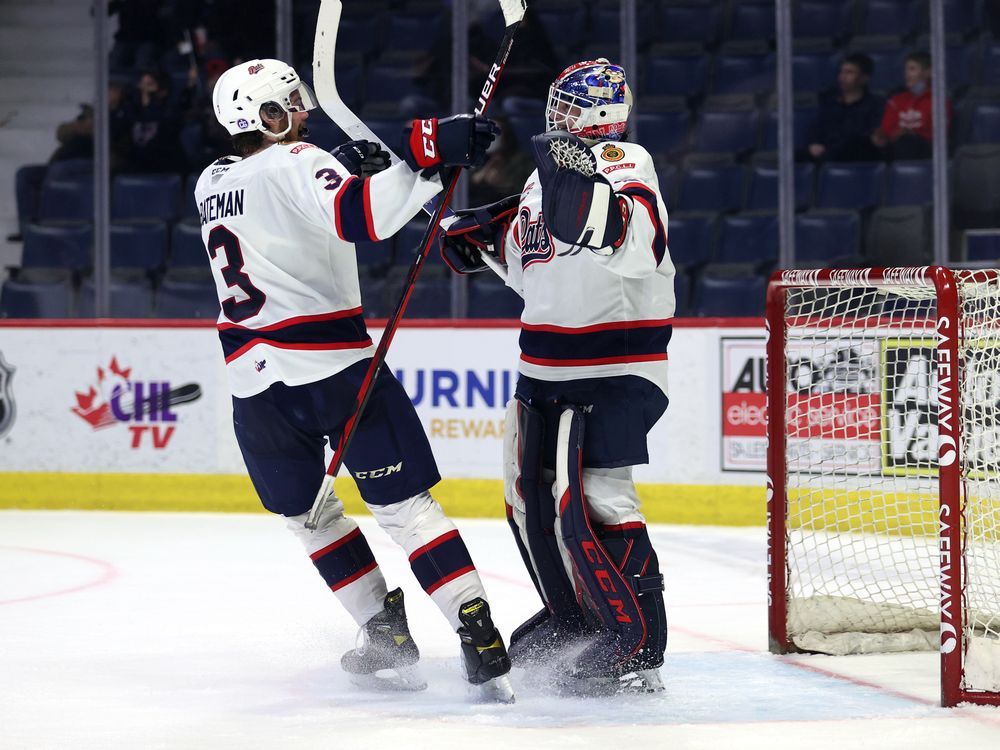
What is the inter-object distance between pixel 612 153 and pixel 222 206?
2.40ft

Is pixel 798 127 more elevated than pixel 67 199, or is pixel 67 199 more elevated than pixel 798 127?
pixel 798 127

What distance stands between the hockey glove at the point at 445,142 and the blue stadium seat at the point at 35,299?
3717mm

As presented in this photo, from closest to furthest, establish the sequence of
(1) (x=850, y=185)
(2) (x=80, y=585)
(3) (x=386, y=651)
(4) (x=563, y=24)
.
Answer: (3) (x=386, y=651)
(2) (x=80, y=585)
(1) (x=850, y=185)
(4) (x=563, y=24)

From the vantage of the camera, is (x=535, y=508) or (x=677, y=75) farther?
(x=677, y=75)

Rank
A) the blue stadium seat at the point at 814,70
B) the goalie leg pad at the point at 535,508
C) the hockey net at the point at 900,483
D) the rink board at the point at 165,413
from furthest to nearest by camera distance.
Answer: the blue stadium seat at the point at 814,70
the rink board at the point at 165,413
the goalie leg pad at the point at 535,508
the hockey net at the point at 900,483

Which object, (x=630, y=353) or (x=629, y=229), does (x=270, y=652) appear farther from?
(x=629, y=229)

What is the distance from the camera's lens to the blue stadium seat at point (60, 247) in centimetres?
609

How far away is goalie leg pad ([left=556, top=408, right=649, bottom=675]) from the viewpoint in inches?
107

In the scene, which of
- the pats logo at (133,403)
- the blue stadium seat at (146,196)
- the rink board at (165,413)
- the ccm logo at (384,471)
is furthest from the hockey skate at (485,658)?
the blue stadium seat at (146,196)

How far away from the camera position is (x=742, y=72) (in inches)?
249

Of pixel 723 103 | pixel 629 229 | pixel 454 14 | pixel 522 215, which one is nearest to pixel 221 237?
pixel 522 215

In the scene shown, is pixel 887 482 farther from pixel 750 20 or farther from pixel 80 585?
pixel 750 20

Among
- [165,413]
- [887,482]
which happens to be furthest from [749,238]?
[165,413]

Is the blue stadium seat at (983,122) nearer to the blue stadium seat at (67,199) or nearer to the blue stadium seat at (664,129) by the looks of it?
the blue stadium seat at (664,129)
